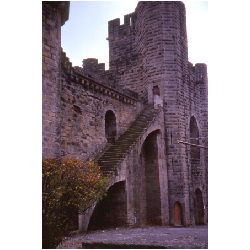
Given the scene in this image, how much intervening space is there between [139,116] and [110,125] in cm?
193

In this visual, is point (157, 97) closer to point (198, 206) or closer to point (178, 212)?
point (178, 212)

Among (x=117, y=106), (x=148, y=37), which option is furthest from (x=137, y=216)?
(x=148, y=37)

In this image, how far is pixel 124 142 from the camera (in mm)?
14227

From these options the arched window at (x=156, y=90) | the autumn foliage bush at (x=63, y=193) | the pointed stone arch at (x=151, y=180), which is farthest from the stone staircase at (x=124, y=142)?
the autumn foliage bush at (x=63, y=193)

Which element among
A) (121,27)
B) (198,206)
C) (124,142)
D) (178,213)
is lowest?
(178,213)

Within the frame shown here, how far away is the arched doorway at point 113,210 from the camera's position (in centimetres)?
1271

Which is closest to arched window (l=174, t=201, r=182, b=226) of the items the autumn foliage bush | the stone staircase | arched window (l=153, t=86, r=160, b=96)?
the stone staircase

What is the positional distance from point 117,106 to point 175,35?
15.6 ft

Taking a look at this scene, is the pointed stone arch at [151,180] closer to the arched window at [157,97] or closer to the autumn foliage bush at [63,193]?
the arched window at [157,97]

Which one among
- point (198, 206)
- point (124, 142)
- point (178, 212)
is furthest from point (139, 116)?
point (198, 206)

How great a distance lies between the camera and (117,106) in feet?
49.3

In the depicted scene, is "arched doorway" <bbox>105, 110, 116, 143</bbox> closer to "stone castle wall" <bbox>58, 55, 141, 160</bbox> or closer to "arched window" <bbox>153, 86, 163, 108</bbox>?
"stone castle wall" <bbox>58, 55, 141, 160</bbox>
